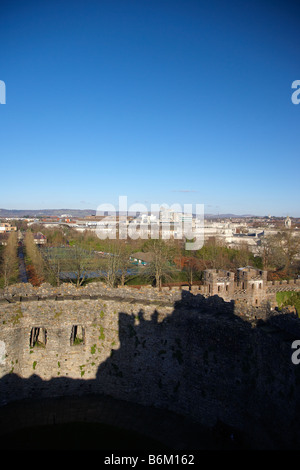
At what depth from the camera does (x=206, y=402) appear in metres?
9.02

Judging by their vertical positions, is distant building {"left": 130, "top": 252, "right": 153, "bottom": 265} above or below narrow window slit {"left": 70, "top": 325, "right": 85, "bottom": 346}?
below

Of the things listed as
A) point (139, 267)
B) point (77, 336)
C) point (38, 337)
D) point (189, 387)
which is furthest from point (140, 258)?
point (189, 387)

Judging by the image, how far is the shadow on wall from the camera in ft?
24.8

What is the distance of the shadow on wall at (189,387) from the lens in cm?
755

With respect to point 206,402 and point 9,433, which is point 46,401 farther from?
point 206,402

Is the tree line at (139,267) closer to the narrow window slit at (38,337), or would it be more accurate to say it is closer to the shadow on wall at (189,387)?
the narrow window slit at (38,337)

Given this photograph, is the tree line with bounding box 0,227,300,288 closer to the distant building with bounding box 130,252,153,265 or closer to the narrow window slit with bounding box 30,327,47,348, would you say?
the distant building with bounding box 130,252,153,265

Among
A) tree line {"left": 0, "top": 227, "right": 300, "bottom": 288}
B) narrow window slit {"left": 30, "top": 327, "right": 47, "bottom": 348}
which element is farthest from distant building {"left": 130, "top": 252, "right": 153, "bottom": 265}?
narrow window slit {"left": 30, "top": 327, "right": 47, "bottom": 348}

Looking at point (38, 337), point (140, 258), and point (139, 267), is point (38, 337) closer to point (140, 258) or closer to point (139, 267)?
point (139, 267)

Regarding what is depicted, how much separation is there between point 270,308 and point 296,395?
91.3 inches

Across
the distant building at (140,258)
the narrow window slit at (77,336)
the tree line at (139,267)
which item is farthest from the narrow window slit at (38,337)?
the distant building at (140,258)

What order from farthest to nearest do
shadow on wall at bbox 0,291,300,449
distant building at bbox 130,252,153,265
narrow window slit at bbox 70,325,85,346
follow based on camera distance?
distant building at bbox 130,252,153,265
narrow window slit at bbox 70,325,85,346
shadow on wall at bbox 0,291,300,449

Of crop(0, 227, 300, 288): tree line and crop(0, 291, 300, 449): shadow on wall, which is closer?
crop(0, 291, 300, 449): shadow on wall

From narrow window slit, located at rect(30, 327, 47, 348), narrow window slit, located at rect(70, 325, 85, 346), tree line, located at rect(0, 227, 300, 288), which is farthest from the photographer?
tree line, located at rect(0, 227, 300, 288)
